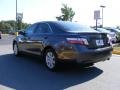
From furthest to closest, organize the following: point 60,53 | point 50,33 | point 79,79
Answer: point 50,33
point 60,53
point 79,79

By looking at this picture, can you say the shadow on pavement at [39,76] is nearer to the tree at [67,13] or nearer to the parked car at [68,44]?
the parked car at [68,44]

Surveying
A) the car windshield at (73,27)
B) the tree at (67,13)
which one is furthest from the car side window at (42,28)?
the tree at (67,13)

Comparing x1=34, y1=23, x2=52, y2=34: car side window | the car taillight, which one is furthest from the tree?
the car taillight

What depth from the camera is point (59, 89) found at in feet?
21.7

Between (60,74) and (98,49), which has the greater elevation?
(98,49)

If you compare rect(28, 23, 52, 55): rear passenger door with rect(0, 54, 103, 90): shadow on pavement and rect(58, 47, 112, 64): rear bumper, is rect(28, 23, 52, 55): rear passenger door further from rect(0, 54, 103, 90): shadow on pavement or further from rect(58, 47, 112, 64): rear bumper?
rect(58, 47, 112, 64): rear bumper

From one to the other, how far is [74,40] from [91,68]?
1.56 meters

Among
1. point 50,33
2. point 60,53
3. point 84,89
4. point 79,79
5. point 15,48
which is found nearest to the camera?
point 84,89

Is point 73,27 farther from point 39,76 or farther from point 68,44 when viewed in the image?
point 39,76

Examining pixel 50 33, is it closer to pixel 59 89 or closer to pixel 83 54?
pixel 83 54

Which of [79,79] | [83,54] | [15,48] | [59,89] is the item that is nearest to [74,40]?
[83,54]

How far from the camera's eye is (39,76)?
802 cm

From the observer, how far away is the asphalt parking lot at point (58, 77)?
6852 millimetres

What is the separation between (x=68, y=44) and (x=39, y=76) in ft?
4.01
